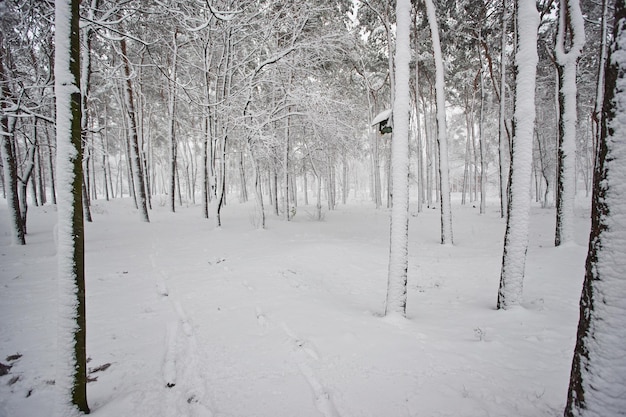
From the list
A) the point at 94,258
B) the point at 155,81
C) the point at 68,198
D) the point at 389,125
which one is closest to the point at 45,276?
the point at 94,258

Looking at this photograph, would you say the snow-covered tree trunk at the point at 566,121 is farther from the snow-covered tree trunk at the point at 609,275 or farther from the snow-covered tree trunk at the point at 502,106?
the snow-covered tree trunk at the point at 609,275

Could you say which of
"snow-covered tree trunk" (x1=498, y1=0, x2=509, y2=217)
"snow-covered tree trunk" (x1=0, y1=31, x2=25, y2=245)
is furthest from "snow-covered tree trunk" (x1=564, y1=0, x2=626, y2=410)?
"snow-covered tree trunk" (x1=0, y1=31, x2=25, y2=245)

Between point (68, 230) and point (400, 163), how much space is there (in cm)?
390

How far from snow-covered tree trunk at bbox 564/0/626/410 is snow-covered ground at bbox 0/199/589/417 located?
103cm

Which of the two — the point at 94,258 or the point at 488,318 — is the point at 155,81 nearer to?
the point at 94,258

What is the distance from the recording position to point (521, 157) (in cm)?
428

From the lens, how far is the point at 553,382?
2.60 metres

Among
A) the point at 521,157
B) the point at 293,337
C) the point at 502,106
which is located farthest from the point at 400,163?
the point at 502,106

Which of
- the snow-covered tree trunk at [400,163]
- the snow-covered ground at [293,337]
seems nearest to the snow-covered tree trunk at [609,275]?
the snow-covered ground at [293,337]

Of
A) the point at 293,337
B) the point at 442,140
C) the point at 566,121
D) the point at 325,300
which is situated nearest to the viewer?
the point at 293,337

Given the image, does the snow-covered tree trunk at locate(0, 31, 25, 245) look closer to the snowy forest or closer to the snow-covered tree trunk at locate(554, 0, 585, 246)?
the snowy forest

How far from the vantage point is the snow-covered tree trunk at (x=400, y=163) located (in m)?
4.05

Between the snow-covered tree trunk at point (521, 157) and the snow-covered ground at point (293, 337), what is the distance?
1.87 feet

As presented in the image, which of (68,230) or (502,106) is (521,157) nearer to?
(68,230)
